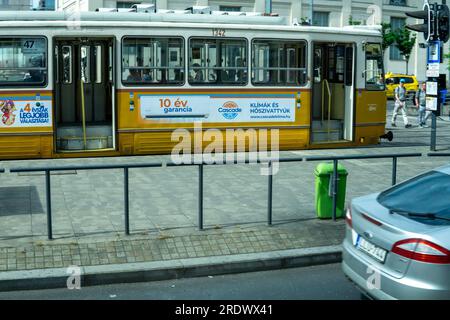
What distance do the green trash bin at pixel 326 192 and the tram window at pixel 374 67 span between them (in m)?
8.69

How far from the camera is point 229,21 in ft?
53.4

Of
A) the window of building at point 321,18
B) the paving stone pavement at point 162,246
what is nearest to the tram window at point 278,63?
the paving stone pavement at point 162,246

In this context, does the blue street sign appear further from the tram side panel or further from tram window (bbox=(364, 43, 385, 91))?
the tram side panel

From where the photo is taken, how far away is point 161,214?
974 cm

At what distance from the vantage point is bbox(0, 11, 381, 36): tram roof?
48.2ft

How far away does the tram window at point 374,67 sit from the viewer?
1773 cm

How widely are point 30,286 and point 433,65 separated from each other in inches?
509

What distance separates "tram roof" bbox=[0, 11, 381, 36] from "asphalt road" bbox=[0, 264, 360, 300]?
8949mm

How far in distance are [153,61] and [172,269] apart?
28.6 feet

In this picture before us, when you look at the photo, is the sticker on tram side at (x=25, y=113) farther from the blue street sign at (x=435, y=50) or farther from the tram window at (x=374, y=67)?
the blue street sign at (x=435, y=50)

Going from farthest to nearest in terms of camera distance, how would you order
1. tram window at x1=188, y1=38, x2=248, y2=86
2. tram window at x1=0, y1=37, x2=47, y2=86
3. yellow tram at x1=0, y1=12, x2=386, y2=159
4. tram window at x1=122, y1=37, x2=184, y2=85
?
tram window at x1=188, y1=38, x2=248, y2=86
tram window at x1=122, y1=37, x2=184, y2=85
yellow tram at x1=0, y1=12, x2=386, y2=159
tram window at x1=0, y1=37, x2=47, y2=86

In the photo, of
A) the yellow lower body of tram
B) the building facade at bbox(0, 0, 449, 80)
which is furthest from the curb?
the building facade at bbox(0, 0, 449, 80)

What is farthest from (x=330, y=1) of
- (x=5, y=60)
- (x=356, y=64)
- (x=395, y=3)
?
(x=5, y=60)

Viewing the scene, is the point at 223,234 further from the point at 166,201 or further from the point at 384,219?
the point at 384,219
